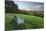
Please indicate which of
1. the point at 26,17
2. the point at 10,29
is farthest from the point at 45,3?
the point at 10,29

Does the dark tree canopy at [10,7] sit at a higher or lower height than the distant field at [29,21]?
higher

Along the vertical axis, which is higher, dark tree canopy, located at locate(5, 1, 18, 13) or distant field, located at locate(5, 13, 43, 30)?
dark tree canopy, located at locate(5, 1, 18, 13)

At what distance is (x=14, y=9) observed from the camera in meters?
1.04

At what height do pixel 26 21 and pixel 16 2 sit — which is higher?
pixel 16 2

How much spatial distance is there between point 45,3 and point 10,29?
536 millimetres

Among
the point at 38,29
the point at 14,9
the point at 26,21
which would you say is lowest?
the point at 38,29

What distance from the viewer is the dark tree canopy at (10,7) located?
40.2 inches

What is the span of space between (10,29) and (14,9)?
24 centimetres

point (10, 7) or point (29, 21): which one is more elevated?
point (10, 7)

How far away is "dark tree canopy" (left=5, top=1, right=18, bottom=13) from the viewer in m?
1.02

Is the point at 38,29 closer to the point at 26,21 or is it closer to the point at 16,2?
the point at 26,21

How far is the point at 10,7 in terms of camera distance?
1034mm
